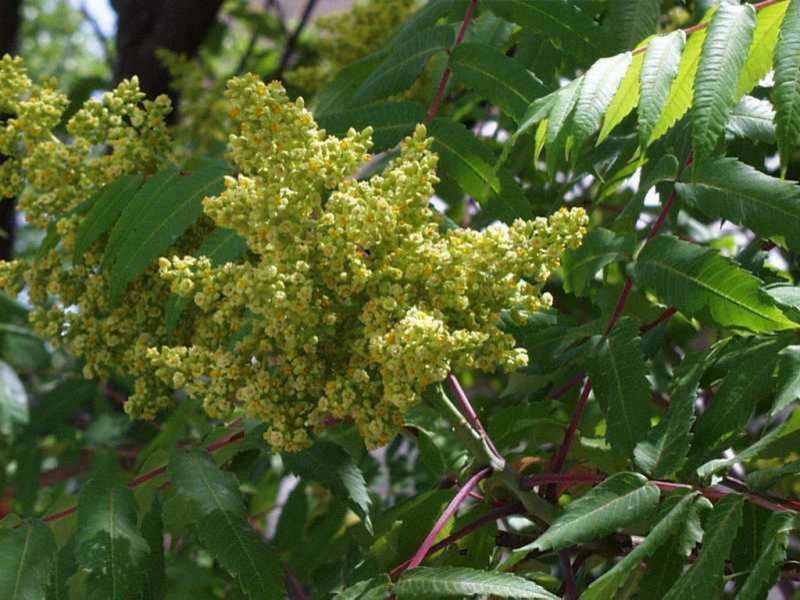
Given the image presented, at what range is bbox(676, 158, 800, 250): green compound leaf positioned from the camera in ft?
7.30

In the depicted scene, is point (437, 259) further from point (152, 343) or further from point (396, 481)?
point (396, 481)

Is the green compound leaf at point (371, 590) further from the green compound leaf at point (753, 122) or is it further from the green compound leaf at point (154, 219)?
the green compound leaf at point (753, 122)

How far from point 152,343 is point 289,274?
0.52 meters

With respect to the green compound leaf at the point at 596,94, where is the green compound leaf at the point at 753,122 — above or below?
above

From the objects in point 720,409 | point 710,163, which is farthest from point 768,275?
point 720,409

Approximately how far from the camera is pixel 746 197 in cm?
229

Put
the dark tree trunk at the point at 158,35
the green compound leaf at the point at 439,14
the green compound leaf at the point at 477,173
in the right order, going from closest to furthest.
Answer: the green compound leaf at the point at 477,173, the green compound leaf at the point at 439,14, the dark tree trunk at the point at 158,35

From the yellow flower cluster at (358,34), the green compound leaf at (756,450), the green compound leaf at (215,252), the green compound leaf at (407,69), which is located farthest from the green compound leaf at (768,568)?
the yellow flower cluster at (358,34)

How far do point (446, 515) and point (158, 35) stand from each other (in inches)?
119

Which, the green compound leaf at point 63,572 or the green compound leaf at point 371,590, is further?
the green compound leaf at point 63,572

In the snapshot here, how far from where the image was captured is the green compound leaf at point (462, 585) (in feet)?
6.27

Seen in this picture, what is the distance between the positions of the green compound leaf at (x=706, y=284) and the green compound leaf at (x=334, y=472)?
635 mm

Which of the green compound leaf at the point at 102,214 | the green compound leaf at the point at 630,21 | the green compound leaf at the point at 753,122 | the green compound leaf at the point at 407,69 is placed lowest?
the green compound leaf at the point at 102,214

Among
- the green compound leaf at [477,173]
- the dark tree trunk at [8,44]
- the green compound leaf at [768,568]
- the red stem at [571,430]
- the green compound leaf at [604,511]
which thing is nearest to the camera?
the green compound leaf at [768,568]
